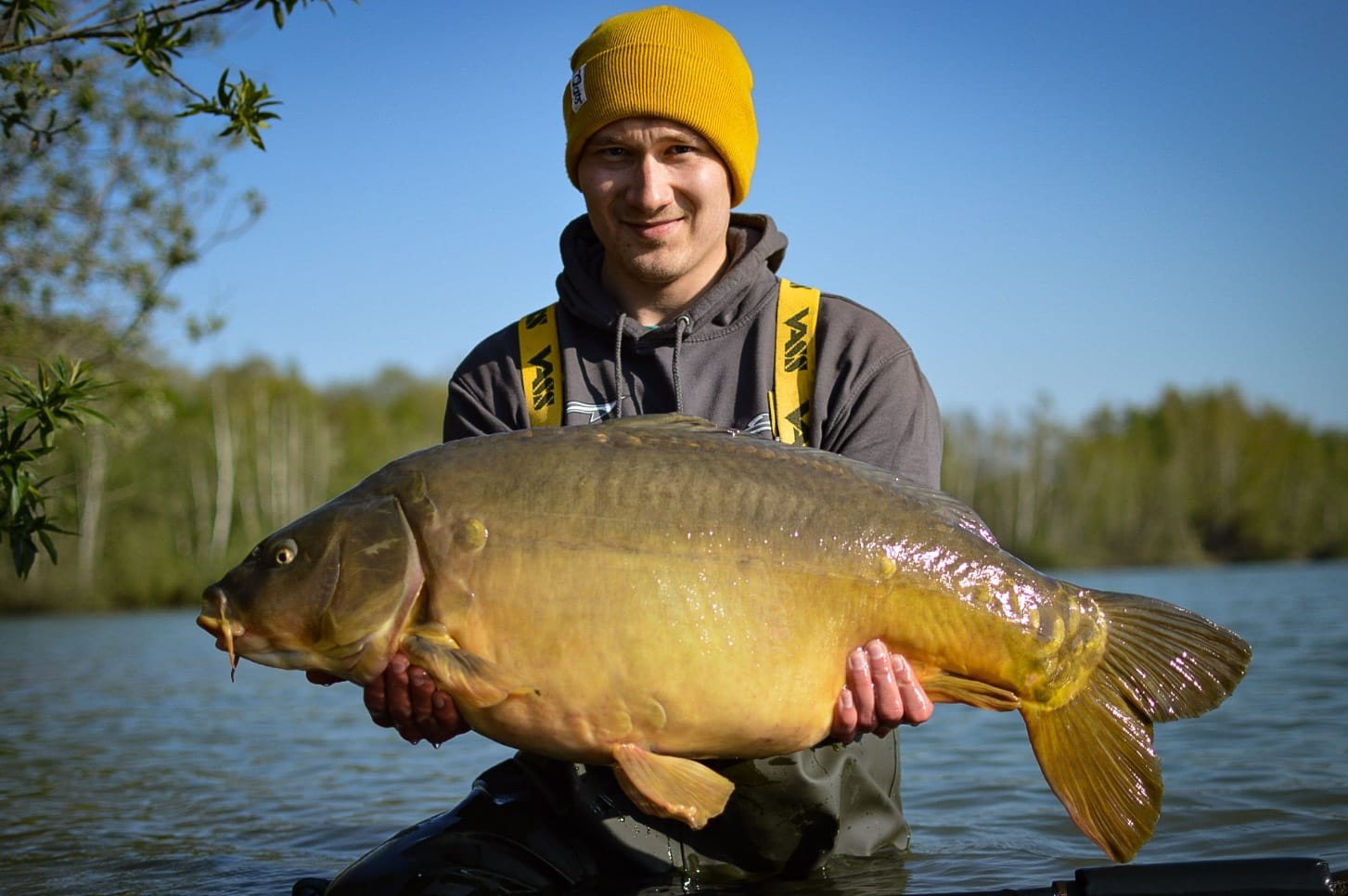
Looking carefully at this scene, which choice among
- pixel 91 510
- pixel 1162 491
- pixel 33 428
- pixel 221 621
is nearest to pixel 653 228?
pixel 221 621

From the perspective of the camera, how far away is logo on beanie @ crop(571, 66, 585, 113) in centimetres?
433

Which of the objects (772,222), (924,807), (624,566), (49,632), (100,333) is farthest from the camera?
(49,632)

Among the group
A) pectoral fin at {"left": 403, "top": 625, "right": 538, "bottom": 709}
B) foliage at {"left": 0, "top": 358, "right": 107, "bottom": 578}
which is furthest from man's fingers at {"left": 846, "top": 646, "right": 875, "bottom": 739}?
foliage at {"left": 0, "top": 358, "right": 107, "bottom": 578}

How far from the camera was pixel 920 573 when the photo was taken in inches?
124

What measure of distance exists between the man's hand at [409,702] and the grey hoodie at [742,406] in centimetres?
58

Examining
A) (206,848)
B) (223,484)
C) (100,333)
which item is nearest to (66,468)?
(223,484)

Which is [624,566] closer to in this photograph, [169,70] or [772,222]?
[772,222]

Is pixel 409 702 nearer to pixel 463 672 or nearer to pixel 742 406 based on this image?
pixel 463 672

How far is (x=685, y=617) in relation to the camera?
304 cm

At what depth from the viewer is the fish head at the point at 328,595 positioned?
3078 mm

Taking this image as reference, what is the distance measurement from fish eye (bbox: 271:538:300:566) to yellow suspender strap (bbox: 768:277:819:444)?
61.7 inches

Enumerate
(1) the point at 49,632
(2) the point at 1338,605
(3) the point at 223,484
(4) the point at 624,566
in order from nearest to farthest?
(4) the point at 624,566 < (2) the point at 1338,605 < (1) the point at 49,632 < (3) the point at 223,484

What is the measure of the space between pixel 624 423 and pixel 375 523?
667mm

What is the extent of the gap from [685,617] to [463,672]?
52 centimetres
